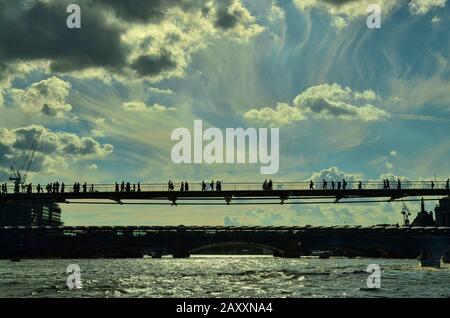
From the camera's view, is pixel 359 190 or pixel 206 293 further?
pixel 359 190

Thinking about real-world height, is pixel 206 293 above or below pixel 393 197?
below
